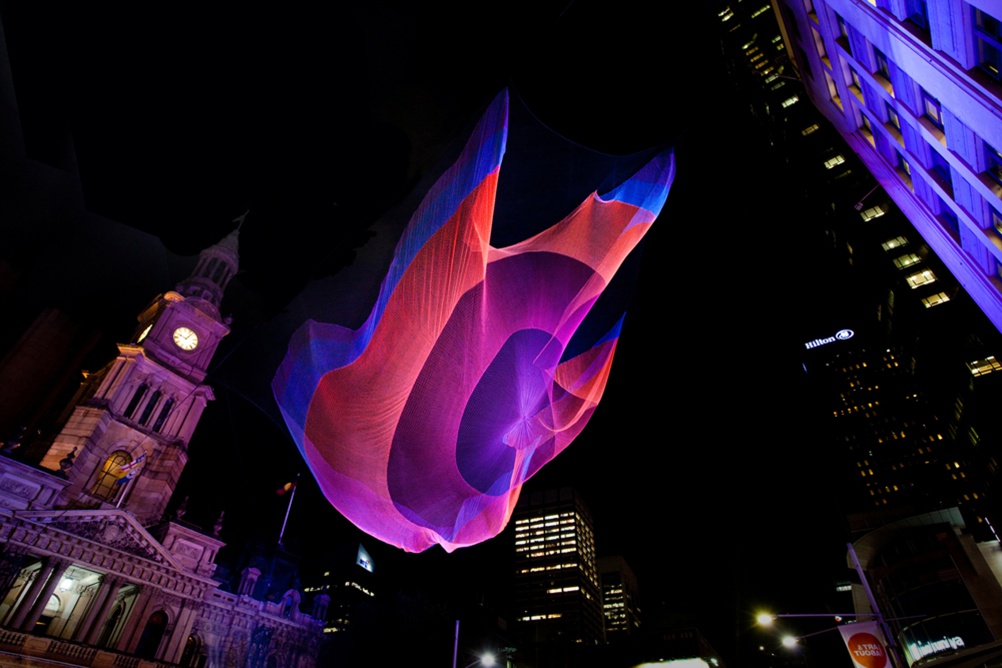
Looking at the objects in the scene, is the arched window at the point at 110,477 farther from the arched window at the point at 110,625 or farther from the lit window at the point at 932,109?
the lit window at the point at 932,109

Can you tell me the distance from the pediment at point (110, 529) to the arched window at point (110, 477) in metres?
3.02

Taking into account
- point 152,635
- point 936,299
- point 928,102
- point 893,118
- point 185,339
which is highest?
point 936,299

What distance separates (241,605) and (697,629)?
300 ft

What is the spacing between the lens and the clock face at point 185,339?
39031mm

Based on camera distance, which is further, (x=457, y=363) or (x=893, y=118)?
(x=893, y=118)

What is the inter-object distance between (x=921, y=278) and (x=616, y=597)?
148m

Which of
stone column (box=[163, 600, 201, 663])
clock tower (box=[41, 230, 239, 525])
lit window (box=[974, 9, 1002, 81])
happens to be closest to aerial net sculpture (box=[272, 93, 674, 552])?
lit window (box=[974, 9, 1002, 81])

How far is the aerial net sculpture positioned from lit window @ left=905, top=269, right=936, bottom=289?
43180 millimetres

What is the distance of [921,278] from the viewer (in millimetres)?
42031

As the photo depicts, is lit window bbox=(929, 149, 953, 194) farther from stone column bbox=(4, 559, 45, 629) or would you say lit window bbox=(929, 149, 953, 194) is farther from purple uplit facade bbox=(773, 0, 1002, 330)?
stone column bbox=(4, 559, 45, 629)

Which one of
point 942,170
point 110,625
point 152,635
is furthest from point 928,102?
point 110,625

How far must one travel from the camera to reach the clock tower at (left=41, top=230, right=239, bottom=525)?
31.6 meters

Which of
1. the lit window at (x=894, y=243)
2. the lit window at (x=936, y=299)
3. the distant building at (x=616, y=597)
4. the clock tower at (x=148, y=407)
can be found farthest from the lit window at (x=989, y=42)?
the distant building at (x=616, y=597)

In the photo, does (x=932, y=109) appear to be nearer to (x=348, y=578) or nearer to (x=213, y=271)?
(x=213, y=271)
